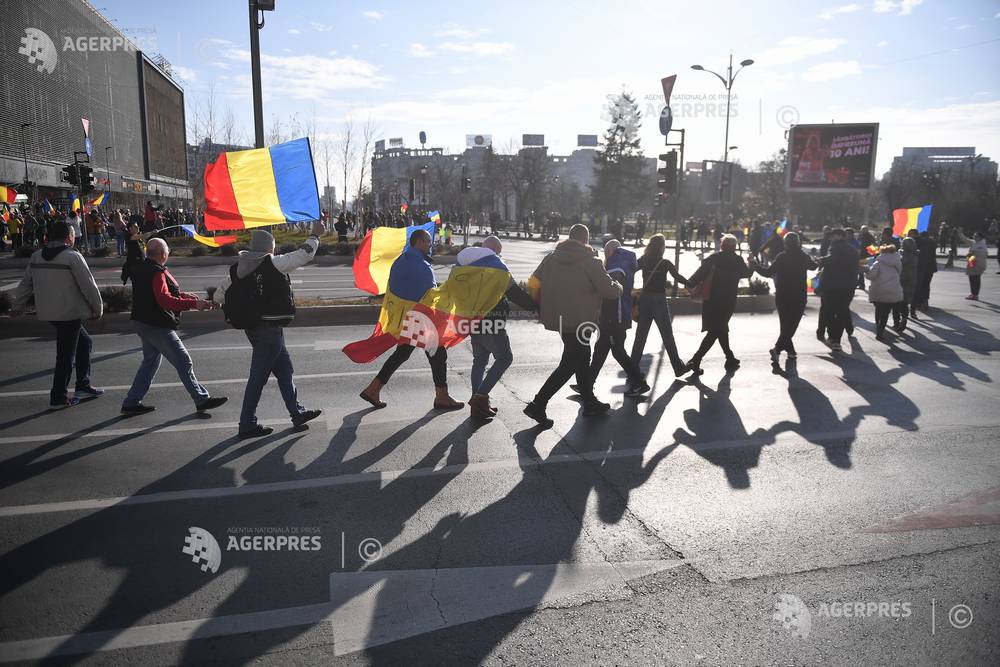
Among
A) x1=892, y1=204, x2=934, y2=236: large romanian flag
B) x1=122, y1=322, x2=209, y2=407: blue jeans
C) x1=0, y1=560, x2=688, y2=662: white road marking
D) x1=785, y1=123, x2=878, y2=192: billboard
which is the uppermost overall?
x1=785, y1=123, x2=878, y2=192: billboard

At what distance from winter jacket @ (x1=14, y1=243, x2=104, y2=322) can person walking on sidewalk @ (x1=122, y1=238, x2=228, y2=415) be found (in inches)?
23.1

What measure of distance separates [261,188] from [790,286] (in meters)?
7.23

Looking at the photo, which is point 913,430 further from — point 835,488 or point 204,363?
point 204,363

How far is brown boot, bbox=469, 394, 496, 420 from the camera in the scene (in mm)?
6566

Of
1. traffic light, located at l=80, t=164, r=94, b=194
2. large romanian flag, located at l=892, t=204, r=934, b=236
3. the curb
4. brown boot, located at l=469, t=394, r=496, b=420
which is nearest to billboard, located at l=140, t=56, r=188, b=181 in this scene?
traffic light, located at l=80, t=164, r=94, b=194

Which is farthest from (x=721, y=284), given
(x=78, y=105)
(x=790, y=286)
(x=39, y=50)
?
(x=78, y=105)

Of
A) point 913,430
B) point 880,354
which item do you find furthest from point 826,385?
point 880,354

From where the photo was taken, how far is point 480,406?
21.6ft

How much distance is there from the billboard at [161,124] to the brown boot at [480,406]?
78.0 metres

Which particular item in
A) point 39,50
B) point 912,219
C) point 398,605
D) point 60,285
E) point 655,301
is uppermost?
point 39,50

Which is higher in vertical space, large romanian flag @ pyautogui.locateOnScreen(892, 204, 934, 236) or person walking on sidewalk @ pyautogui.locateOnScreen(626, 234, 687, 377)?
large romanian flag @ pyautogui.locateOnScreen(892, 204, 934, 236)

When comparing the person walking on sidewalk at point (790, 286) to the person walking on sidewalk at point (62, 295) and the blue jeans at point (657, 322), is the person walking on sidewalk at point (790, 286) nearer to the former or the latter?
the blue jeans at point (657, 322)

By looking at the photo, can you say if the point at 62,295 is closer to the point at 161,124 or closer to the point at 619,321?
the point at 619,321

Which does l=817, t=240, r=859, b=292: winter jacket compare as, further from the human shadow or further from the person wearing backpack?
the person wearing backpack
